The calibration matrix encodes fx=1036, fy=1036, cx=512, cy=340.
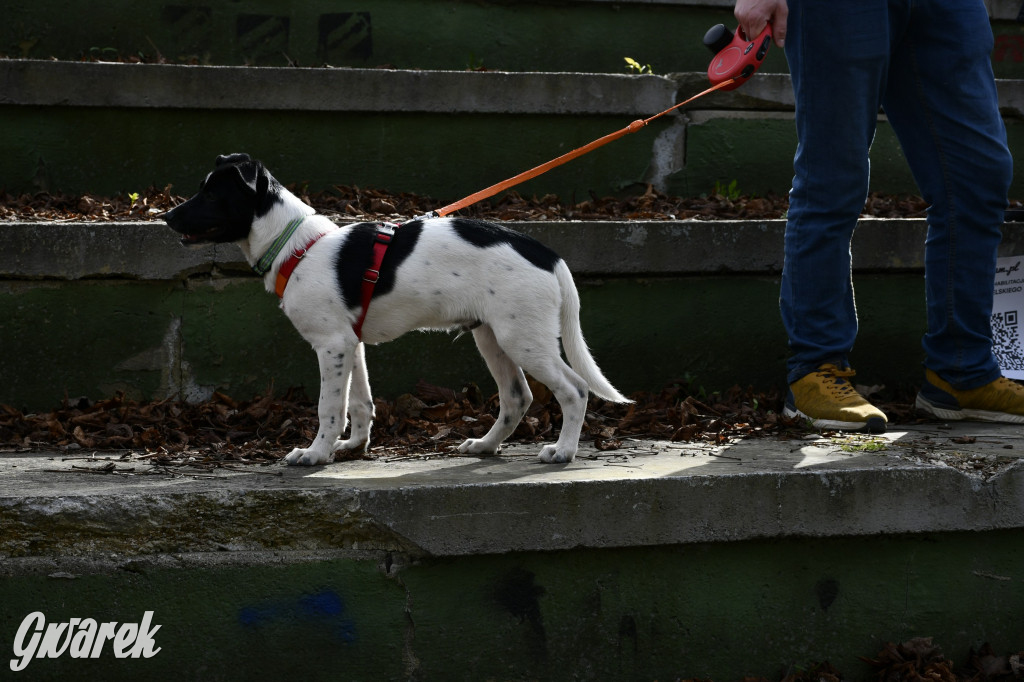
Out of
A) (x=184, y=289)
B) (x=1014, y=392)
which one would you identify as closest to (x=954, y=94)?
(x=1014, y=392)

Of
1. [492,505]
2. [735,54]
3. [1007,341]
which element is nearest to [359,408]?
[492,505]

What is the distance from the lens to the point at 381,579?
103 inches

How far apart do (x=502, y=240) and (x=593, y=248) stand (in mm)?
938

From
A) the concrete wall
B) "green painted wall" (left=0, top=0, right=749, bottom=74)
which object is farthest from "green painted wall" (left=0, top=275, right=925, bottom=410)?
"green painted wall" (left=0, top=0, right=749, bottom=74)

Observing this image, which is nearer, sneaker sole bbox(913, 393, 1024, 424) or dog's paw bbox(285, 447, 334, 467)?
dog's paw bbox(285, 447, 334, 467)

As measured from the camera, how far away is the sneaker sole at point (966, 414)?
12.1 ft

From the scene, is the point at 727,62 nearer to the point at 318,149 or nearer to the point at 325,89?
the point at 325,89

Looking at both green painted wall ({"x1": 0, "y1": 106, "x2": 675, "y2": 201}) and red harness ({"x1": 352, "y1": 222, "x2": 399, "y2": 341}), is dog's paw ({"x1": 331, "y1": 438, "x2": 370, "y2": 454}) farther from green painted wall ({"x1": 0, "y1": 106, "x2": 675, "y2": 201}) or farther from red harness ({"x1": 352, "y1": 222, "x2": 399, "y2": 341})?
green painted wall ({"x1": 0, "y1": 106, "x2": 675, "y2": 201})

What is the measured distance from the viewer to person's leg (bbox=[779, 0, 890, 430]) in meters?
3.37

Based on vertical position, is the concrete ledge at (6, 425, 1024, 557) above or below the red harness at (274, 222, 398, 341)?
below

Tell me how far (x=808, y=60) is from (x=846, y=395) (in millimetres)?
1131

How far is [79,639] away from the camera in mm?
2457

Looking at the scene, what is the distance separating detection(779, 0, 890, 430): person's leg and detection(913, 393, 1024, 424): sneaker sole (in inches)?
16.6

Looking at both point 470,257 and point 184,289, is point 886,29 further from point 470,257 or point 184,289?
point 184,289
